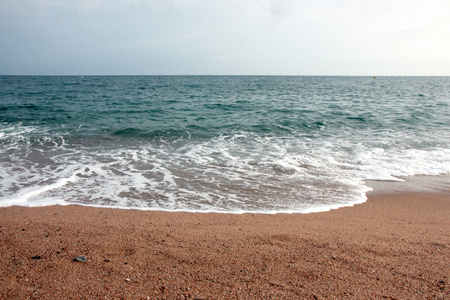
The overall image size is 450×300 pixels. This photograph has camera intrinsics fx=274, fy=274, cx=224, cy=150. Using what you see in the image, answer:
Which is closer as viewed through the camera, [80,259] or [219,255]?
[80,259]

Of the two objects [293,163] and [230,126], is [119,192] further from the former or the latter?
[230,126]

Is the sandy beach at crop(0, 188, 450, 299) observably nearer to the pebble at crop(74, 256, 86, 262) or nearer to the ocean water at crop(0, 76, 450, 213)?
the pebble at crop(74, 256, 86, 262)

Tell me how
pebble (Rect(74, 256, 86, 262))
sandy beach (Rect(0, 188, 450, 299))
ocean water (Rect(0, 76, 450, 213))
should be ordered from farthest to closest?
ocean water (Rect(0, 76, 450, 213)) → pebble (Rect(74, 256, 86, 262)) → sandy beach (Rect(0, 188, 450, 299))

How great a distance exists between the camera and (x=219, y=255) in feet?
9.11

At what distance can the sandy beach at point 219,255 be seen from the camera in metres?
2.24

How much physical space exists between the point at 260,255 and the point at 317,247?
67 centimetres

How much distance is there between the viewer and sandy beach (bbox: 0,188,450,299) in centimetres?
224

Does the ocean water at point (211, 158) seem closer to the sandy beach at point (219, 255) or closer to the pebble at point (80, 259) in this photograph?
the sandy beach at point (219, 255)

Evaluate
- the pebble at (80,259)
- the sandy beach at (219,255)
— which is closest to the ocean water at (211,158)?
the sandy beach at (219,255)

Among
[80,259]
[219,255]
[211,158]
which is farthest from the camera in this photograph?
[211,158]

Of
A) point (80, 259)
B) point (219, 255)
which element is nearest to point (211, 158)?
point (219, 255)

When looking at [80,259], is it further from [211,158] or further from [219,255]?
[211,158]

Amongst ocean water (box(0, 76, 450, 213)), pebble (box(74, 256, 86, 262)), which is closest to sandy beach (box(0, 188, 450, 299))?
pebble (box(74, 256, 86, 262))

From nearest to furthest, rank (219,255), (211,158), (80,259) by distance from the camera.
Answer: (80,259) → (219,255) → (211,158)
